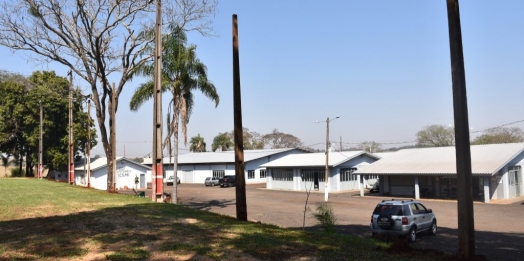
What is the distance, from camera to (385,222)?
61.2 ft

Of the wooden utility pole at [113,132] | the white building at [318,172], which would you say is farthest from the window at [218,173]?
the wooden utility pole at [113,132]

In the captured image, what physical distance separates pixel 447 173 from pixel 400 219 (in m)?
22.7

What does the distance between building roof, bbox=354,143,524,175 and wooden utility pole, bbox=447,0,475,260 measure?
29473mm

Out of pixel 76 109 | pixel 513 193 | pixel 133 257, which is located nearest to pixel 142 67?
pixel 133 257

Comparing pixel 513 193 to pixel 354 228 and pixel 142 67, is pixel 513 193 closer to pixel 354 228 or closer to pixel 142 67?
pixel 354 228

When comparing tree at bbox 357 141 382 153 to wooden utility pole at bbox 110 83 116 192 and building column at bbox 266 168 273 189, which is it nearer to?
building column at bbox 266 168 273 189

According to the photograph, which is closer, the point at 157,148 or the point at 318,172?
the point at 157,148

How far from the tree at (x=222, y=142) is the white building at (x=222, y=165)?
1063 inches

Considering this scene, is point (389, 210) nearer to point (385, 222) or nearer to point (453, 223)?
point (385, 222)

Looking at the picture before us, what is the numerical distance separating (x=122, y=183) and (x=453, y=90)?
190ft

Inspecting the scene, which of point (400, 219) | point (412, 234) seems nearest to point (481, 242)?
point (412, 234)

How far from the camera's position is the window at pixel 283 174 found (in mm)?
59750

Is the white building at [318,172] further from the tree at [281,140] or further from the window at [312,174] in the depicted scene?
the tree at [281,140]

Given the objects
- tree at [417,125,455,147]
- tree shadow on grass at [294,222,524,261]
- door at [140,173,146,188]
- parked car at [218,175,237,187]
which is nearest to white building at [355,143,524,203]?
tree shadow on grass at [294,222,524,261]
